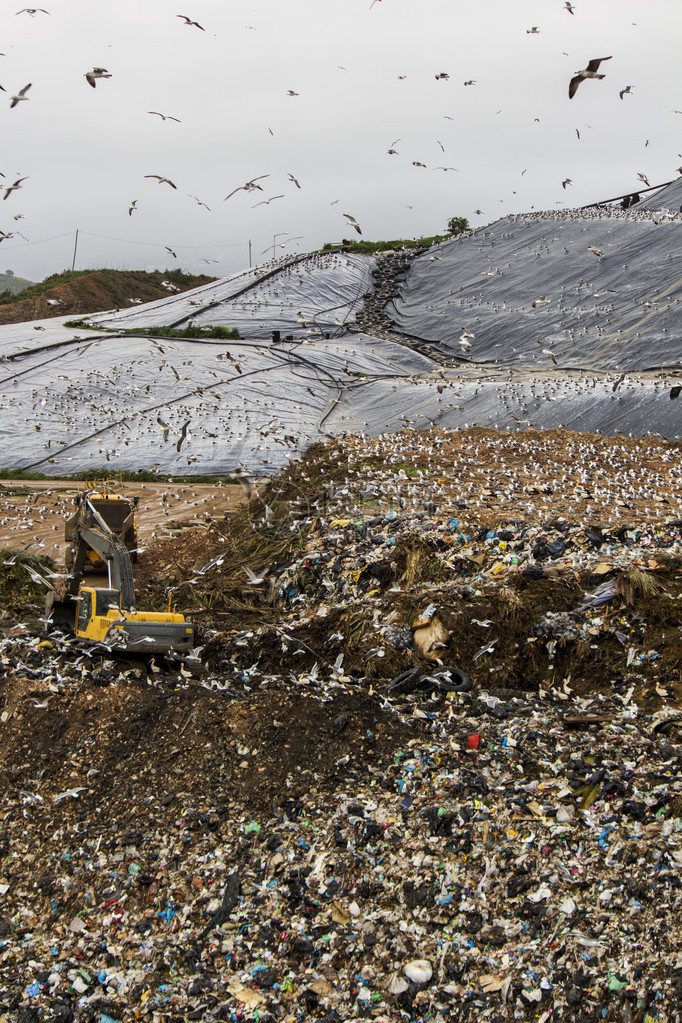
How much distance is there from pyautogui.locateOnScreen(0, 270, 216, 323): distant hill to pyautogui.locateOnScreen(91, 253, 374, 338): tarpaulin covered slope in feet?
21.9

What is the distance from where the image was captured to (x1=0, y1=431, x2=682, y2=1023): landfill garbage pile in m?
4.04

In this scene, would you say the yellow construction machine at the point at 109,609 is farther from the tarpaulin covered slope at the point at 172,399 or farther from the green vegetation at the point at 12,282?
the green vegetation at the point at 12,282

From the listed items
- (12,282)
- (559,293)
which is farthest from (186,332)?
(12,282)

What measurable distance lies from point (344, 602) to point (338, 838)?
3.03 m

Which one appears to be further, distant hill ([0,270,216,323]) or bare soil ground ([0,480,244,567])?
distant hill ([0,270,216,323])

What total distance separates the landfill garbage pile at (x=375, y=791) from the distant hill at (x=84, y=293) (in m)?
25.4

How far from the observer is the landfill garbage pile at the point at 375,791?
4035 millimetres

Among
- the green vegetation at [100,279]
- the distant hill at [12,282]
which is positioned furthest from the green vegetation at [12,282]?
the green vegetation at [100,279]

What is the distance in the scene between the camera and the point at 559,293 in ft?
64.6

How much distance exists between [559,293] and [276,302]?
309 inches

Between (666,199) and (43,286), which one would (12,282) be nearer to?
(43,286)

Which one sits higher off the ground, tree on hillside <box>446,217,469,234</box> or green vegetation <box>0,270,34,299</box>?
green vegetation <box>0,270,34,299</box>

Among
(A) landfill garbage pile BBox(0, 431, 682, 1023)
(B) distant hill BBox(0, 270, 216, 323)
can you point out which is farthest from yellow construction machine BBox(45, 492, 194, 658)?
(B) distant hill BBox(0, 270, 216, 323)

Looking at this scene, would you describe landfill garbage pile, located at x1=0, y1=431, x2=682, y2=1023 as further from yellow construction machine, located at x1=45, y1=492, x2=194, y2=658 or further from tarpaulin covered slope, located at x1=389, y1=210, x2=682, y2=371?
tarpaulin covered slope, located at x1=389, y1=210, x2=682, y2=371
